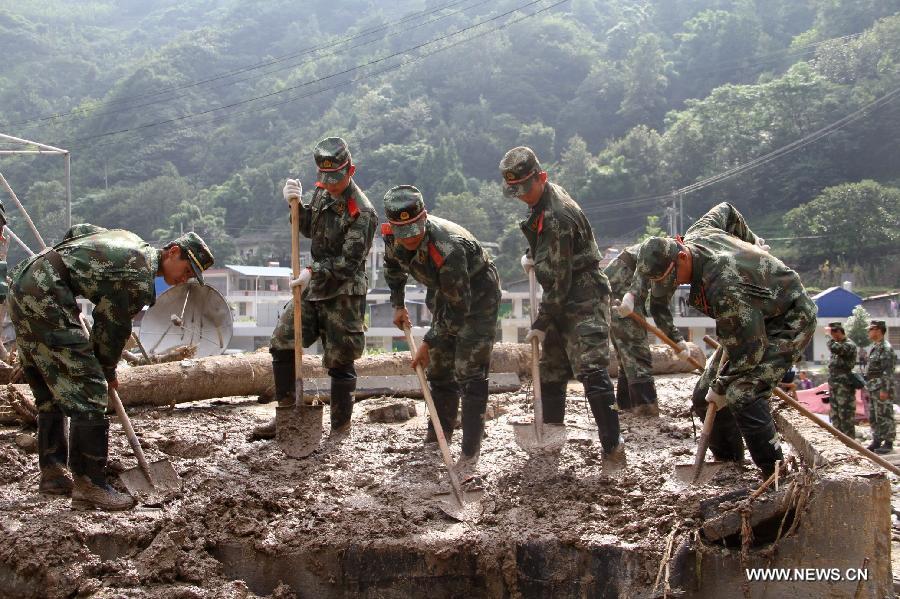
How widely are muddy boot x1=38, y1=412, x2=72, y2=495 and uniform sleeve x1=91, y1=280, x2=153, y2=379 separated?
1.42 feet

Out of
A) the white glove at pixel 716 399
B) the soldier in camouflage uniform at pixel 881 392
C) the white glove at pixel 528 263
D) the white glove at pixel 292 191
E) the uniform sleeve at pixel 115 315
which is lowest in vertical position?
the soldier in camouflage uniform at pixel 881 392

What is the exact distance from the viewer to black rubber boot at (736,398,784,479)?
486 centimetres

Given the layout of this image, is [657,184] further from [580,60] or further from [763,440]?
[763,440]

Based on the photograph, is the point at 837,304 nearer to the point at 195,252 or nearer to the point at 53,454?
the point at 195,252

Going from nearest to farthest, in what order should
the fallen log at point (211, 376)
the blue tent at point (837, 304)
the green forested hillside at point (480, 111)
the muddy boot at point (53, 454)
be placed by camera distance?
1. the muddy boot at point (53, 454)
2. the fallen log at point (211, 376)
3. the blue tent at point (837, 304)
4. the green forested hillside at point (480, 111)

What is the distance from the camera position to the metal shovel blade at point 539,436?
611 cm

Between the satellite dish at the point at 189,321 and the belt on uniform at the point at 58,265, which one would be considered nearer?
the belt on uniform at the point at 58,265

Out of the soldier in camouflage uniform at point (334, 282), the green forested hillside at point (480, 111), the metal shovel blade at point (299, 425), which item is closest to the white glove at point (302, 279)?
the soldier in camouflage uniform at point (334, 282)

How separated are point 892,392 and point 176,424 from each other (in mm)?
10222

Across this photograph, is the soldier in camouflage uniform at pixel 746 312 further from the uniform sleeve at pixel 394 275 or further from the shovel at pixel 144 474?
the shovel at pixel 144 474

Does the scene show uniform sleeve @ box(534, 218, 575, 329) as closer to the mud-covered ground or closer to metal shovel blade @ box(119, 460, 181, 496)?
the mud-covered ground

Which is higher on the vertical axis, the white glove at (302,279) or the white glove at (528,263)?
the white glove at (528,263)

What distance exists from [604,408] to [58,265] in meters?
3.31

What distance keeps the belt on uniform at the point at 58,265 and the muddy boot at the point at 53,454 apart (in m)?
0.81
